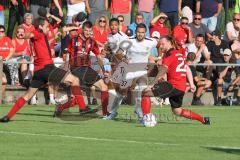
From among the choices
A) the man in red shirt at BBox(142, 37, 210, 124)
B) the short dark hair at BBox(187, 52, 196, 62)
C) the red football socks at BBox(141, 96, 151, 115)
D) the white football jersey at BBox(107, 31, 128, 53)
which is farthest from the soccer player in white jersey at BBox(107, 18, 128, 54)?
the red football socks at BBox(141, 96, 151, 115)

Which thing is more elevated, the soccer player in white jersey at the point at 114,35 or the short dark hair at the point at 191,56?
the soccer player in white jersey at the point at 114,35

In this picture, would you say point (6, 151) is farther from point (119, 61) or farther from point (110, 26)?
point (110, 26)

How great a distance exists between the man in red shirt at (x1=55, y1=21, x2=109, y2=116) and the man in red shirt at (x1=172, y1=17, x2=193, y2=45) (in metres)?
5.33

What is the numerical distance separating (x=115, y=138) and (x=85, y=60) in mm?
5308

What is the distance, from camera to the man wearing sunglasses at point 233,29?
26625 millimetres

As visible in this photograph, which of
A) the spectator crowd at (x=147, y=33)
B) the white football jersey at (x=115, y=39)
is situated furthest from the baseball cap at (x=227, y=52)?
the white football jersey at (x=115, y=39)

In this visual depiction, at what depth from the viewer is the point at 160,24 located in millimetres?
26234

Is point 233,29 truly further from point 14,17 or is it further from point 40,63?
point 40,63

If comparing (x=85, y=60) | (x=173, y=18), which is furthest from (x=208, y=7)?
(x=85, y=60)

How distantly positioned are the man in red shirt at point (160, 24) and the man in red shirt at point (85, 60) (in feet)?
18.9

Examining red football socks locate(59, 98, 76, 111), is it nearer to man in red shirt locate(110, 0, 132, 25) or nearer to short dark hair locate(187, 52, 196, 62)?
short dark hair locate(187, 52, 196, 62)

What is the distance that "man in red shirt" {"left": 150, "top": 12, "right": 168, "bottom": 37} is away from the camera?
26.0m

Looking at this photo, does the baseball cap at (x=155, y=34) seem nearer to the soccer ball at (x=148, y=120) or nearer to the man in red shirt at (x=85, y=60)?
the man in red shirt at (x=85, y=60)

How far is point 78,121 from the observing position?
18781 mm
